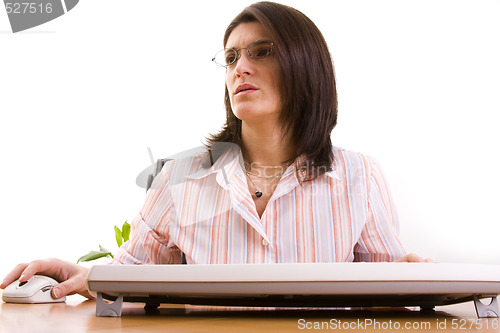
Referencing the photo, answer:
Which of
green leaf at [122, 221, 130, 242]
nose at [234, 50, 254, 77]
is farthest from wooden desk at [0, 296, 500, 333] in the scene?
green leaf at [122, 221, 130, 242]

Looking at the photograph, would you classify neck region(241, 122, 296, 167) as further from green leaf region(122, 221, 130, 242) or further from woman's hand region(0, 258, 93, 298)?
green leaf region(122, 221, 130, 242)

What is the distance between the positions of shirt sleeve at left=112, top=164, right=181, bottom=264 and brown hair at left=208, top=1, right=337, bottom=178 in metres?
0.26

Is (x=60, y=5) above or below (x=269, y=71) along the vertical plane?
above

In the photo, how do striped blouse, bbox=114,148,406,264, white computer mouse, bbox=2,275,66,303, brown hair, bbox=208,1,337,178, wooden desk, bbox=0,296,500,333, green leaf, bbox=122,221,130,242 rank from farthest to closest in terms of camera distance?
green leaf, bbox=122,221,130,242
brown hair, bbox=208,1,337,178
striped blouse, bbox=114,148,406,264
white computer mouse, bbox=2,275,66,303
wooden desk, bbox=0,296,500,333

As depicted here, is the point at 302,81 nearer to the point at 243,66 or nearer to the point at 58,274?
the point at 243,66

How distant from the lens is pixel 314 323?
54cm

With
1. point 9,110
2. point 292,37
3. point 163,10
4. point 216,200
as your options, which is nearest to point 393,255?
point 216,200

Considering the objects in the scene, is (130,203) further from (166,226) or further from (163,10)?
(166,226)

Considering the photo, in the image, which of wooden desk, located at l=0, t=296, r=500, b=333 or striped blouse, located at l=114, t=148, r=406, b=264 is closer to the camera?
wooden desk, located at l=0, t=296, r=500, b=333

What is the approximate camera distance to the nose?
3.86 feet

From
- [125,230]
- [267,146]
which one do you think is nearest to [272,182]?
[267,146]

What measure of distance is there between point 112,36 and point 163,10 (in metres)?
0.35
